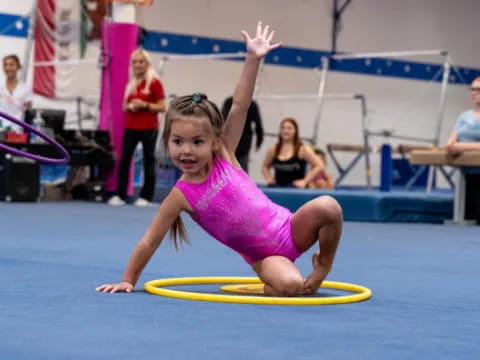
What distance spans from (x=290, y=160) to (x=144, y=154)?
4.09ft

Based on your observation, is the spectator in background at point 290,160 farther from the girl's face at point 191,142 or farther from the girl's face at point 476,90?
the girl's face at point 191,142

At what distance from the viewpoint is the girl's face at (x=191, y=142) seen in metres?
2.60

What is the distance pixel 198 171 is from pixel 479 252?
87.4 inches

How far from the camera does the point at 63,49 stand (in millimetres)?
10406

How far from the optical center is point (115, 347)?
181 centimetres

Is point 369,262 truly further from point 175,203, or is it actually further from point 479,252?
point 175,203

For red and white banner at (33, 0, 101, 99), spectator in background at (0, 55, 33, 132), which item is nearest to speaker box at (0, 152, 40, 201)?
spectator in background at (0, 55, 33, 132)

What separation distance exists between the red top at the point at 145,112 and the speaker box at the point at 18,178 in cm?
105

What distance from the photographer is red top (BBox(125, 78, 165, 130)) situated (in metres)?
7.48

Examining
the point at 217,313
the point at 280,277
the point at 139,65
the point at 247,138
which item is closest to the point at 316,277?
the point at 280,277

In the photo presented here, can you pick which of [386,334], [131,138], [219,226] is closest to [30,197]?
[131,138]

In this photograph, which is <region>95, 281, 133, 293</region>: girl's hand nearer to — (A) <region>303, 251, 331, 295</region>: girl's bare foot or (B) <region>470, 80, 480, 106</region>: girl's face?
(A) <region>303, 251, 331, 295</region>: girl's bare foot

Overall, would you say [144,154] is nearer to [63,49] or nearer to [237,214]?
[63,49]

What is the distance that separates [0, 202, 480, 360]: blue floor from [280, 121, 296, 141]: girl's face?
3241mm
